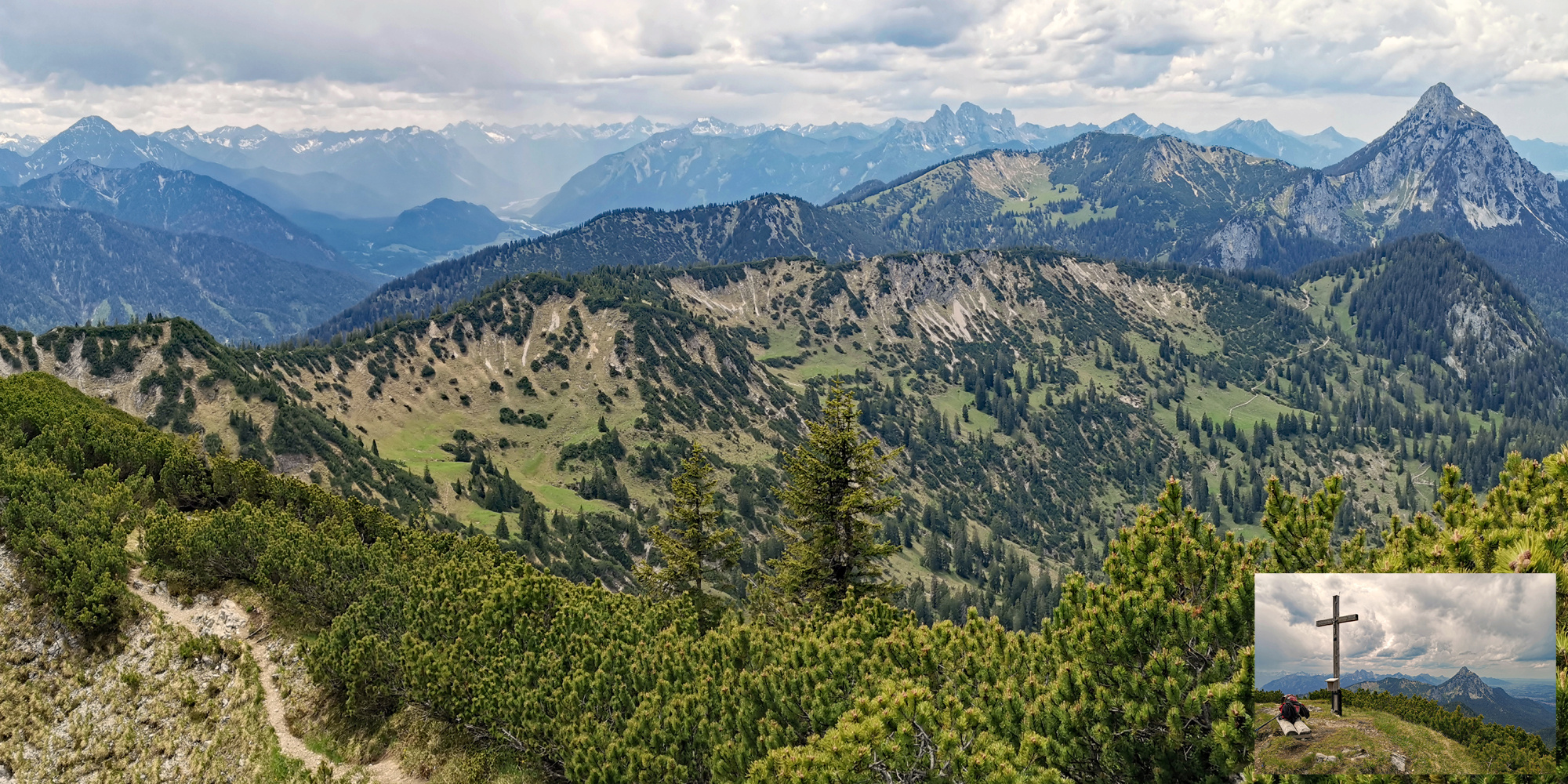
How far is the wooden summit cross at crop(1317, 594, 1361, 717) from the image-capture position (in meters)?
14.0

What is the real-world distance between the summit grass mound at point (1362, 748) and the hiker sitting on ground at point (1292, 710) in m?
0.21

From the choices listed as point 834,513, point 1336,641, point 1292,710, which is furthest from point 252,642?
point 1336,641

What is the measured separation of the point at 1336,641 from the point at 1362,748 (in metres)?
1.84

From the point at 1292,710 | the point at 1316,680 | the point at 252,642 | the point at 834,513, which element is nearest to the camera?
the point at 1316,680

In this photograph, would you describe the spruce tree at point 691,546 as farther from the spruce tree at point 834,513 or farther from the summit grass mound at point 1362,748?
the summit grass mound at point 1362,748

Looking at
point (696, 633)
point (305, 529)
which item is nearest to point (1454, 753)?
point (696, 633)

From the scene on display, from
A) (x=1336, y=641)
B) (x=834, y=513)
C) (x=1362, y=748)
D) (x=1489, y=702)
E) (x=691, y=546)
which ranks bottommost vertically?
(x=691, y=546)

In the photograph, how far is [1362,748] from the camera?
14172 mm

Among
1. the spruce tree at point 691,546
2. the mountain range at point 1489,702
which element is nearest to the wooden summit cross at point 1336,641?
the mountain range at point 1489,702

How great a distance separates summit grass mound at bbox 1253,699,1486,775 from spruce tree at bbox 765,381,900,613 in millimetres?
30845

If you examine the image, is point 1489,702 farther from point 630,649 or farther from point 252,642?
point 252,642

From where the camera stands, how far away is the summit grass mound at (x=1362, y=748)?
14.0m

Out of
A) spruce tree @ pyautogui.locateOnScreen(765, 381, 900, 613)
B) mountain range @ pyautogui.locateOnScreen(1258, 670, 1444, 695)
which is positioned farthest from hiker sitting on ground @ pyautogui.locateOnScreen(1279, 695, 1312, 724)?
spruce tree @ pyautogui.locateOnScreen(765, 381, 900, 613)

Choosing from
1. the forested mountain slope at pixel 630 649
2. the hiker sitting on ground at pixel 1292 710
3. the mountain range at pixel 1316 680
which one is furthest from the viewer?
the forested mountain slope at pixel 630 649
